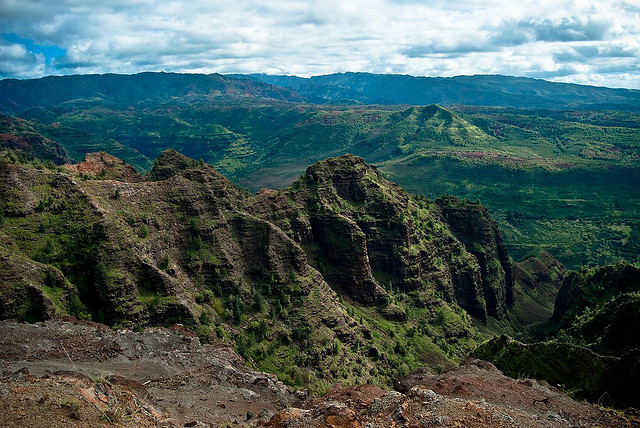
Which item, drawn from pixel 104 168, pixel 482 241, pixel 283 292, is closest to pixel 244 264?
pixel 283 292

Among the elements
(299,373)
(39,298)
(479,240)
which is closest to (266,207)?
(299,373)

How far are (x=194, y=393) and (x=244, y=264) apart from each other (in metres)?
29.5

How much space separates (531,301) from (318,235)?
8435cm

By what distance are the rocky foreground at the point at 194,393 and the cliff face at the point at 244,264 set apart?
480 centimetres

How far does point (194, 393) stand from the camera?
135 ft

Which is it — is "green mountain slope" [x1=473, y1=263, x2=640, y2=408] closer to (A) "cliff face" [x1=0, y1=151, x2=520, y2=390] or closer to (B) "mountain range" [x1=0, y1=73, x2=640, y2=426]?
(B) "mountain range" [x1=0, y1=73, x2=640, y2=426]

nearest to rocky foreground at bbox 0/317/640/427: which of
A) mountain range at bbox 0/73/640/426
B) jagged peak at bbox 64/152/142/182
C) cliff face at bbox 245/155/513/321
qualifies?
mountain range at bbox 0/73/640/426

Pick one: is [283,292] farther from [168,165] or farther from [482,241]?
[482,241]

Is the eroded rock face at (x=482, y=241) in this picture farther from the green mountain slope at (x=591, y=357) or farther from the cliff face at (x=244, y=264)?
the green mountain slope at (x=591, y=357)

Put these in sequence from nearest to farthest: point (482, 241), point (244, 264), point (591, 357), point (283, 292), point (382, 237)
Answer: point (591, 357)
point (283, 292)
point (244, 264)
point (382, 237)
point (482, 241)

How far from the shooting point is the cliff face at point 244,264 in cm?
5291

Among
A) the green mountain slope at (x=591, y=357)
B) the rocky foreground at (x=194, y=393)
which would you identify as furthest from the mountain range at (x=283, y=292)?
the rocky foreground at (x=194, y=393)

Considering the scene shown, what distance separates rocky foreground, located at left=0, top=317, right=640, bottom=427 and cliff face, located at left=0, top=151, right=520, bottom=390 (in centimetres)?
480

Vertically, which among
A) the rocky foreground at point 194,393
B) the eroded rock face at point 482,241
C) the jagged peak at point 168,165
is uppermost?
the jagged peak at point 168,165
